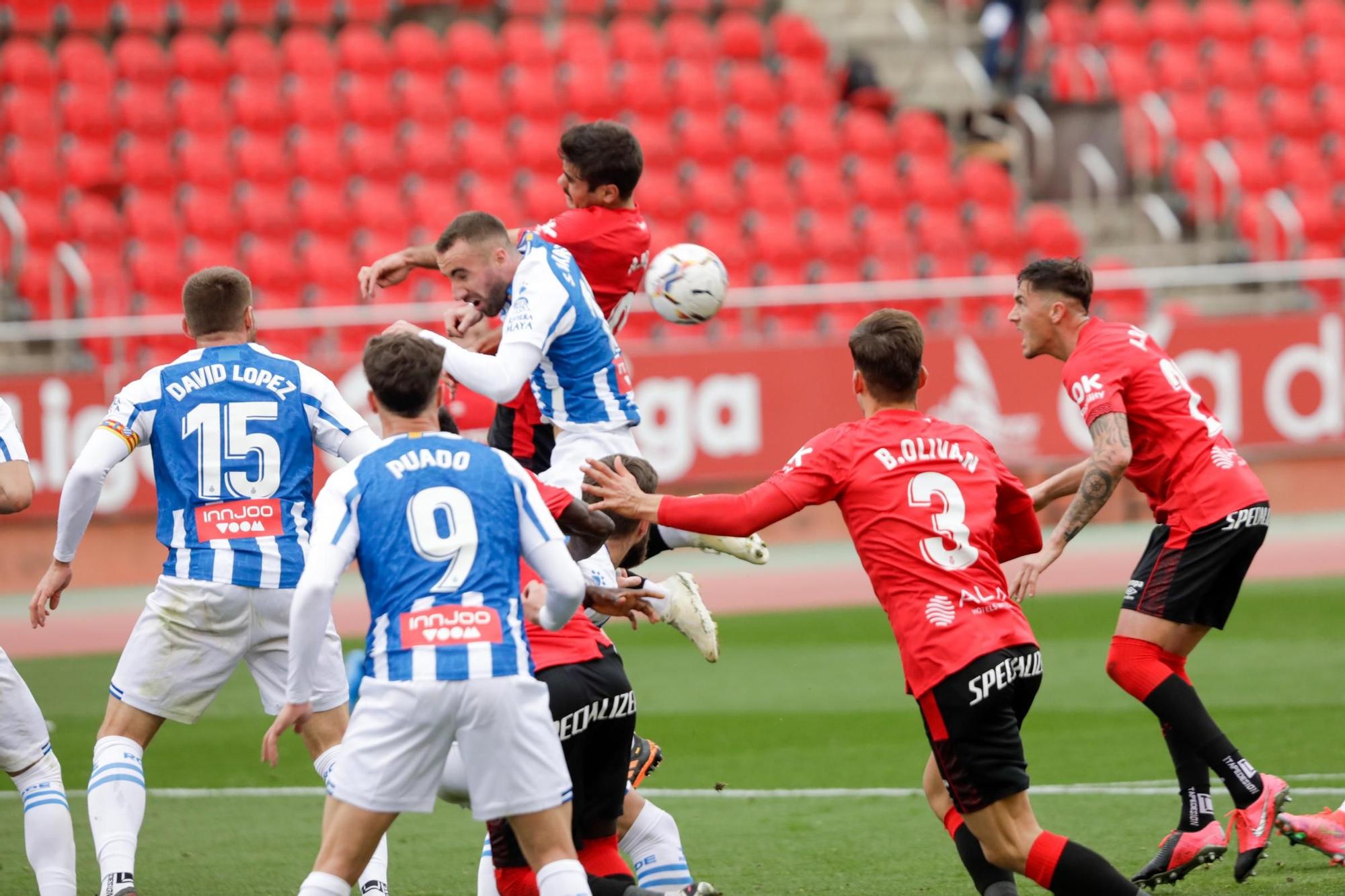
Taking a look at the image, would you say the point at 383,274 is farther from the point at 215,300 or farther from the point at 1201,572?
the point at 1201,572

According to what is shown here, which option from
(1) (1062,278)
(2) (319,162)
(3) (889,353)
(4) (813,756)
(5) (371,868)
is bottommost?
(4) (813,756)

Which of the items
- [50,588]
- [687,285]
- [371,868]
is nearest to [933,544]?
[371,868]

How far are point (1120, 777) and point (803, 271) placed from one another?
9994 mm

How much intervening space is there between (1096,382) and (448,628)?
2.90 m

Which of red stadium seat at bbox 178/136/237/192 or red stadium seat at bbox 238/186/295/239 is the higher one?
red stadium seat at bbox 178/136/237/192

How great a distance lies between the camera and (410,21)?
2006 centimetres

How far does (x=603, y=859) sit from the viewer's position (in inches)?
214

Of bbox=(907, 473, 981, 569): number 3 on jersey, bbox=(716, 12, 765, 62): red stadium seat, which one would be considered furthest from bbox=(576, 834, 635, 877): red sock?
bbox=(716, 12, 765, 62): red stadium seat

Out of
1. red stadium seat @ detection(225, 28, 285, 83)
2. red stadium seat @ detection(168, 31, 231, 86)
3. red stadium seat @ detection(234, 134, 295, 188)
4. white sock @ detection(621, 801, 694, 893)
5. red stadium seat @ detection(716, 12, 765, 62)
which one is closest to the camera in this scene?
white sock @ detection(621, 801, 694, 893)

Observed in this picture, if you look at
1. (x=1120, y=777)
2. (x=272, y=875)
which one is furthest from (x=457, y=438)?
(x=1120, y=777)

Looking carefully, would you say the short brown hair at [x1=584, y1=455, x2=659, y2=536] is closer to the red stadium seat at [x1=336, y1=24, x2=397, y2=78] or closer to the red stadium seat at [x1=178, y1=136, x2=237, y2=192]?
the red stadium seat at [x1=178, y1=136, x2=237, y2=192]

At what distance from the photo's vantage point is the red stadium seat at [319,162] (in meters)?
17.7

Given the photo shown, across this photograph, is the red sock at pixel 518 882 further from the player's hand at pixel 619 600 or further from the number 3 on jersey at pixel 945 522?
the number 3 on jersey at pixel 945 522

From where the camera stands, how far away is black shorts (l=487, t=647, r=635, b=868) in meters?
5.29
